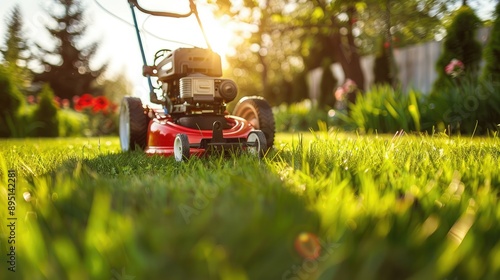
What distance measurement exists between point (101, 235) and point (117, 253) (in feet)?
0.20

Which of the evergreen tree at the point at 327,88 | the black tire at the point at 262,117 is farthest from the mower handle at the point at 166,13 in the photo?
the evergreen tree at the point at 327,88

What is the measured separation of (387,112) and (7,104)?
6678 mm

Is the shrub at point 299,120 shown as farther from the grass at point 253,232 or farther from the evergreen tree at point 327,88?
the grass at point 253,232

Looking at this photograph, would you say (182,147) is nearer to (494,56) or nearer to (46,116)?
(494,56)

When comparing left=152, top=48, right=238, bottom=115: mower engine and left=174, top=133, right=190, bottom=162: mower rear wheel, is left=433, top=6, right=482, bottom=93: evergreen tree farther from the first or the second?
left=174, top=133, right=190, bottom=162: mower rear wheel

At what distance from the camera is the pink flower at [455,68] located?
8.14 metres

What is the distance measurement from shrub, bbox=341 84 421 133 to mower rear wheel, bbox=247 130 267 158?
12.4 ft

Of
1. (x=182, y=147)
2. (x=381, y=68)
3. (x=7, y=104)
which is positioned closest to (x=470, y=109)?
(x=182, y=147)

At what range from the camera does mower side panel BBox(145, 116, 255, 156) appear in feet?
13.4

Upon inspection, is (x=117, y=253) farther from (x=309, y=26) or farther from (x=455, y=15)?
(x=309, y=26)

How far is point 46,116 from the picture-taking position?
10.7m

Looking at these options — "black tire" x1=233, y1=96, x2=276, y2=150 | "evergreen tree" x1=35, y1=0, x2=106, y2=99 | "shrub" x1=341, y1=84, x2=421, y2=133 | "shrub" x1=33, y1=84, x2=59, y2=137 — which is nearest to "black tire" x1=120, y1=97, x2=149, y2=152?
"black tire" x1=233, y1=96, x2=276, y2=150

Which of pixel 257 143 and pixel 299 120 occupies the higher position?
pixel 257 143

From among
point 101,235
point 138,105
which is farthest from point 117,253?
point 138,105
